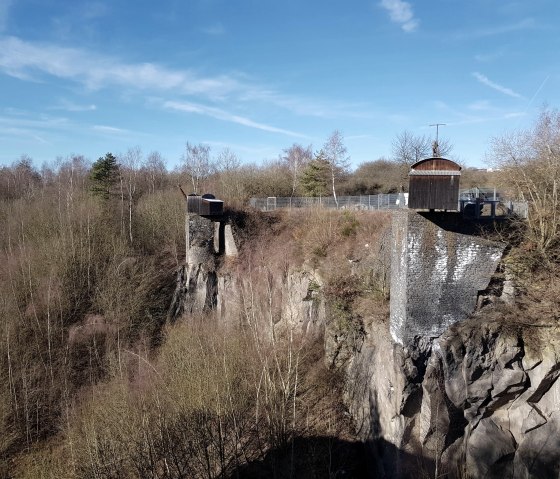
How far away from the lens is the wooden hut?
11430 millimetres

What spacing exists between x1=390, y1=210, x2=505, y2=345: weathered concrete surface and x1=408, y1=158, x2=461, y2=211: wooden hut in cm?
50

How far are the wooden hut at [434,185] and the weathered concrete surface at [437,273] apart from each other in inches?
19.8

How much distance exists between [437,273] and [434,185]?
2515mm

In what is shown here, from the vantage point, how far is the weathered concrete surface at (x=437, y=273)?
11844mm

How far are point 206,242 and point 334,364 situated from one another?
974 cm

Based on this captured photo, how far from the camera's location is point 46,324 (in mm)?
20188

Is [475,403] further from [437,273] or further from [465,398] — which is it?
[437,273]

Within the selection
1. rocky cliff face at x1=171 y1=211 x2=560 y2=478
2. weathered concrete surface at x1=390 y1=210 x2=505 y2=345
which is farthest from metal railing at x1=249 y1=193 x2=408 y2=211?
rocky cliff face at x1=171 y1=211 x2=560 y2=478

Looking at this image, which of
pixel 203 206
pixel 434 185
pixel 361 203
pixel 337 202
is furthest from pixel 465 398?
pixel 203 206

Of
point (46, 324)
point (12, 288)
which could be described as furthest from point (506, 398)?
point (12, 288)

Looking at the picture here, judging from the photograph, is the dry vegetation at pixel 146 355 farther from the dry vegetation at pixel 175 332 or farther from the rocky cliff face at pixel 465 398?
the rocky cliff face at pixel 465 398

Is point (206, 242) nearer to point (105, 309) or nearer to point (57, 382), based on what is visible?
point (105, 309)

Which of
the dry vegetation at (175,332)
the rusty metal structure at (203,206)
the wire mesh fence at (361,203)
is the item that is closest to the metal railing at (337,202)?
the wire mesh fence at (361,203)

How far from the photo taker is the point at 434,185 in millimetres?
11508
